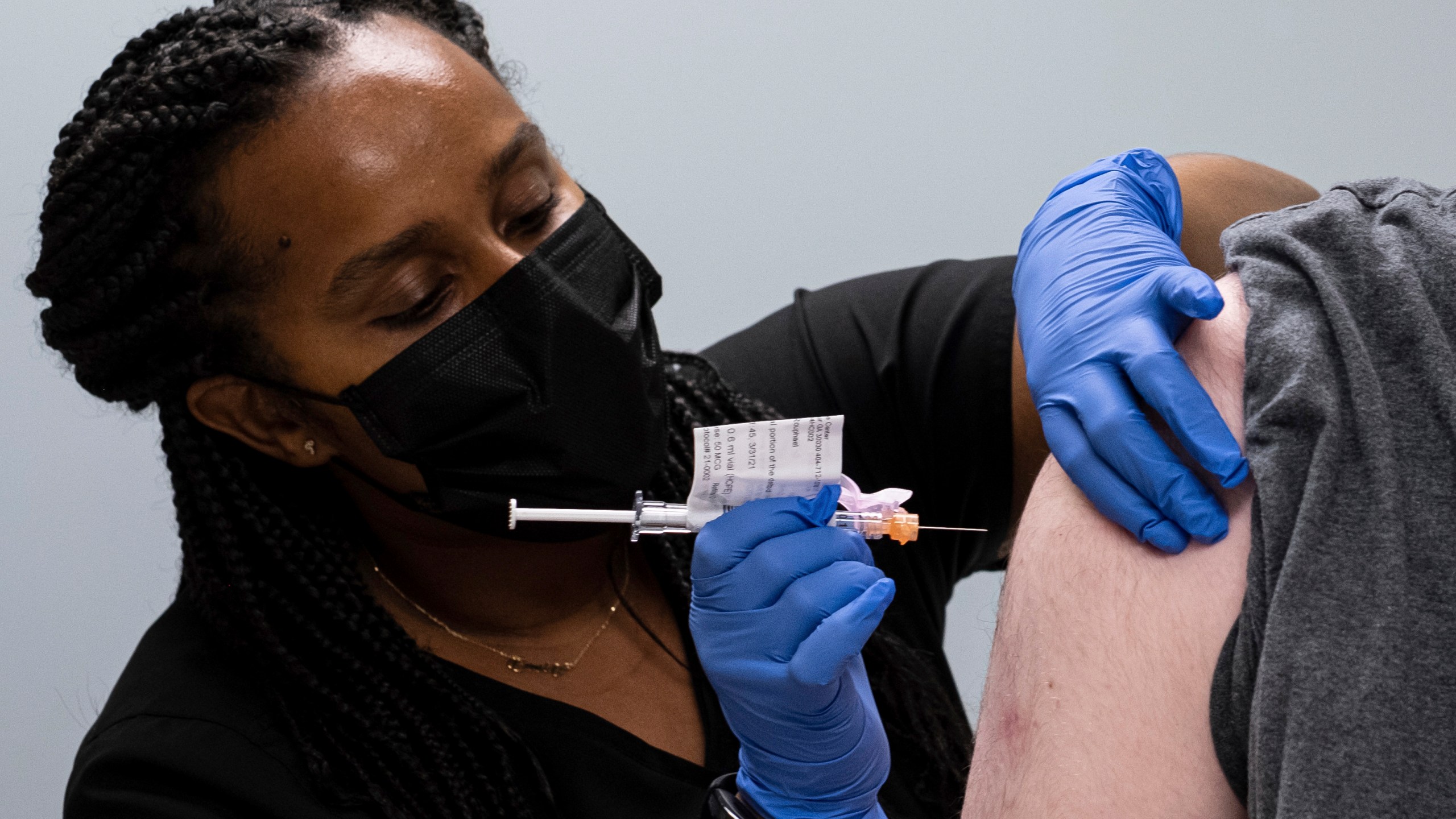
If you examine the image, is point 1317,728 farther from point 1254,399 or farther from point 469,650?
point 469,650

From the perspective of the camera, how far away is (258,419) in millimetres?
1227

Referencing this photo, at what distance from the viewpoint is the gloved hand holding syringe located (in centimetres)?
91

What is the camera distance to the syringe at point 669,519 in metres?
0.97

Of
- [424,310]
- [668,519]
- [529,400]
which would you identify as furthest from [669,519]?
[424,310]

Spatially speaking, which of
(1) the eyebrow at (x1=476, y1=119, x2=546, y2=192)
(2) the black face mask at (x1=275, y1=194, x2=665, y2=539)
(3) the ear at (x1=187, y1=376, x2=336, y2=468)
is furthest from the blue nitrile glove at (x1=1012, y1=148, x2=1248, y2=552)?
(3) the ear at (x1=187, y1=376, x2=336, y2=468)

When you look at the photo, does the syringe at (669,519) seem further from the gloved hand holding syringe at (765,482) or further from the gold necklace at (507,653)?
the gold necklace at (507,653)

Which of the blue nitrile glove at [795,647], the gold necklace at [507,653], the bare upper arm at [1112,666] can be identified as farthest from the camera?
the gold necklace at [507,653]

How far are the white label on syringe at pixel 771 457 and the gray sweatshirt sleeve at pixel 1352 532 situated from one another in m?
0.32

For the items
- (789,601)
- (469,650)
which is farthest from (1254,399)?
(469,650)

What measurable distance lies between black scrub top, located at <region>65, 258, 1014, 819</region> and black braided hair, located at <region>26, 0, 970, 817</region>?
37 mm

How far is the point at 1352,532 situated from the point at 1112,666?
0.18 m

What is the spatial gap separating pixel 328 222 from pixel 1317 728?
3.08 feet

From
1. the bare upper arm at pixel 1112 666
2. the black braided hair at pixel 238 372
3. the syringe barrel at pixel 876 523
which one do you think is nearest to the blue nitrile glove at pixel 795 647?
the syringe barrel at pixel 876 523

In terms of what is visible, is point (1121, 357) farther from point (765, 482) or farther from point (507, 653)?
point (507, 653)
